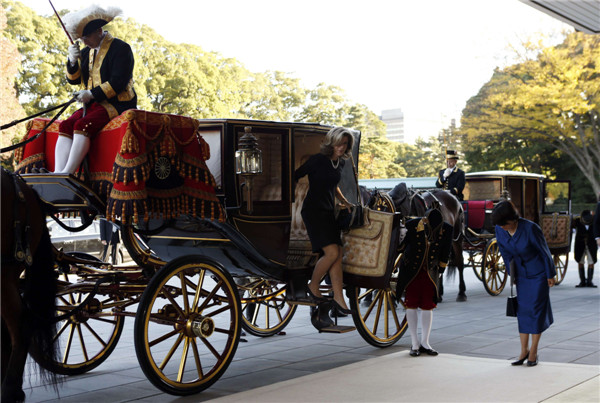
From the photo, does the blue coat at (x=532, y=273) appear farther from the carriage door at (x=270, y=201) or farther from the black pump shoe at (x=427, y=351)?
the carriage door at (x=270, y=201)

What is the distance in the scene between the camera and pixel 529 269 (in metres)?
6.39

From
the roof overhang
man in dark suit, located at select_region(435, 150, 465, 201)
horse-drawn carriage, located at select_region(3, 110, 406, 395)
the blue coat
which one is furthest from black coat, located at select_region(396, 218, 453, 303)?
man in dark suit, located at select_region(435, 150, 465, 201)

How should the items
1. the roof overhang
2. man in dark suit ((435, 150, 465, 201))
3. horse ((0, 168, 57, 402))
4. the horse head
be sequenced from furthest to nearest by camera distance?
1. man in dark suit ((435, 150, 465, 201))
2. the horse head
3. the roof overhang
4. horse ((0, 168, 57, 402))

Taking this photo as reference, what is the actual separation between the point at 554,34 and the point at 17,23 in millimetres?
19858

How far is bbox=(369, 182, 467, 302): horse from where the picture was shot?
10.7m

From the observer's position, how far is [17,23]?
24797mm

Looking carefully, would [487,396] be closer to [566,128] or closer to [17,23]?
[17,23]

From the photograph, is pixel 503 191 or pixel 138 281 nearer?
pixel 138 281

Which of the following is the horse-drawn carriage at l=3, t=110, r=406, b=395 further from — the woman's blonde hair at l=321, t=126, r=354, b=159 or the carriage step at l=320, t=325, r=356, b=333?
the woman's blonde hair at l=321, t=126, r=354, b=159

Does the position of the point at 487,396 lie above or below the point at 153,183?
below

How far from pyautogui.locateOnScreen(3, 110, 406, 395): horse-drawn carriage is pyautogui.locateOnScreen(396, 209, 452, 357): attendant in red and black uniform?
178 millimetres

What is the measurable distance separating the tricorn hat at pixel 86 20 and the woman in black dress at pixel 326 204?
→ 2199 millimetres

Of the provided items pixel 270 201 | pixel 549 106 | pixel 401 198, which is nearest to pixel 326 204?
pixel 270 201

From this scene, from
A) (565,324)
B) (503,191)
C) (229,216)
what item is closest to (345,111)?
(503,191)
